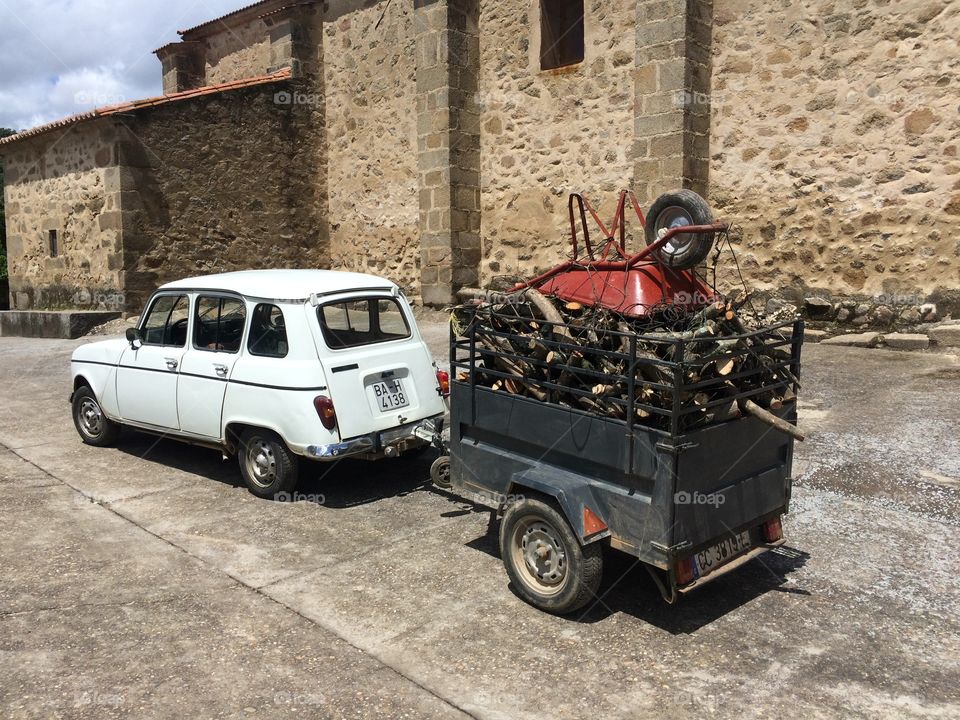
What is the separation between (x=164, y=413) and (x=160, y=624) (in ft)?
9.13

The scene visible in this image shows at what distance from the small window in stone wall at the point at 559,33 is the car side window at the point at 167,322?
8.53 meters

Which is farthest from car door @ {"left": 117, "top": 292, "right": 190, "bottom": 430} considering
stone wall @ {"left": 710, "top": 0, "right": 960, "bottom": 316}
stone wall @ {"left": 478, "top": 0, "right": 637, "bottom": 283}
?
stone wall @ {"left": 710, "top": 0, "right": 960, "bottom": 316}

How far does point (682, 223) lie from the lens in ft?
19.1

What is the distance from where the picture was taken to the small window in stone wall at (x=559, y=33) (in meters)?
12.9

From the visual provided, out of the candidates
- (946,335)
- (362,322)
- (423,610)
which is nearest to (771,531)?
(423,610)

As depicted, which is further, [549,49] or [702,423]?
[549,49]

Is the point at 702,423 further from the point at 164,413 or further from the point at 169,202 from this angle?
the point at 169,202

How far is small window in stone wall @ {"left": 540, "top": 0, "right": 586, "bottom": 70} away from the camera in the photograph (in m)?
12.9

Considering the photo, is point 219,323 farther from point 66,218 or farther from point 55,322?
point 66,218

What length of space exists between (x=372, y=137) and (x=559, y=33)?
4.39 meters

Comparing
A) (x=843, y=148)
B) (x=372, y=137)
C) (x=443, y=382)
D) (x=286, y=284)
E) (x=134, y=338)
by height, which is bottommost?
(x=443, y=382)

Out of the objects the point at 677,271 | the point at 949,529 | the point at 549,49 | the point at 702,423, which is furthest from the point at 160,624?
the point at 549,49

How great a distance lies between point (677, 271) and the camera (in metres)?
5.66

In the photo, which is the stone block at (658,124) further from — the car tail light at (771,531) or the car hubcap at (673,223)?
the car tail light at (771,531)
